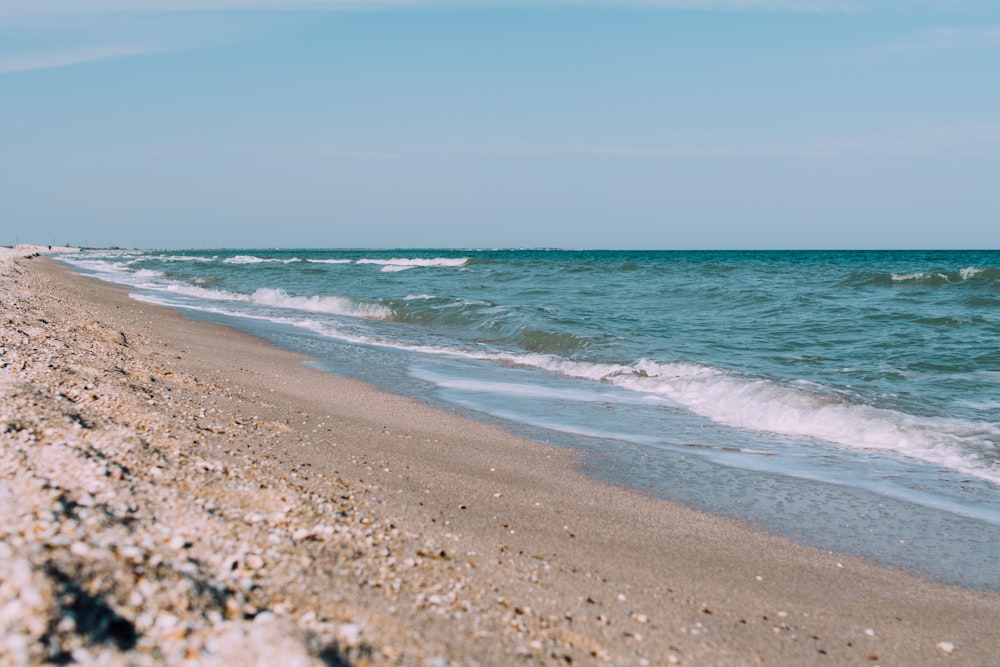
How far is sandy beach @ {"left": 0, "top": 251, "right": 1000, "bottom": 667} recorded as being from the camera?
96.8 inches

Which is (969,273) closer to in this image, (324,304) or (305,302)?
(324,304)

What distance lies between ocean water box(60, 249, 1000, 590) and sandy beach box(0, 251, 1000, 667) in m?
0.78

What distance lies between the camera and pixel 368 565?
3150mm

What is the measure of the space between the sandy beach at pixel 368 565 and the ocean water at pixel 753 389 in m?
0.78

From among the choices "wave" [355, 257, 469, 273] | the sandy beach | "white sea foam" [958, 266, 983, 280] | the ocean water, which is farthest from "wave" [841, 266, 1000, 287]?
"wave" [355, 257, 469, 273]

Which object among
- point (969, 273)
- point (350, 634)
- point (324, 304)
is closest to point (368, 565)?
point (350, 634)

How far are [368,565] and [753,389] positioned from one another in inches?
286

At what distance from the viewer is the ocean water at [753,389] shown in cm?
530

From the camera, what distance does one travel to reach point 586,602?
3205 millimetres

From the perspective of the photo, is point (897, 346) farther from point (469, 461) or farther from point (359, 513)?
point (359, 513)

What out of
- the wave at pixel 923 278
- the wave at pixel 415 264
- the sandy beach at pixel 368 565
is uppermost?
the wave at pixel 415 264

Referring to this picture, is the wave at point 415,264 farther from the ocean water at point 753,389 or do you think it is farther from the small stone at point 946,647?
the small stone at point 946,647

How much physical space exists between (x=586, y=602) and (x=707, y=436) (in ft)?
15.1

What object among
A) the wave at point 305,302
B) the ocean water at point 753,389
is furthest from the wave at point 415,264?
the ocean water at point 753,389
